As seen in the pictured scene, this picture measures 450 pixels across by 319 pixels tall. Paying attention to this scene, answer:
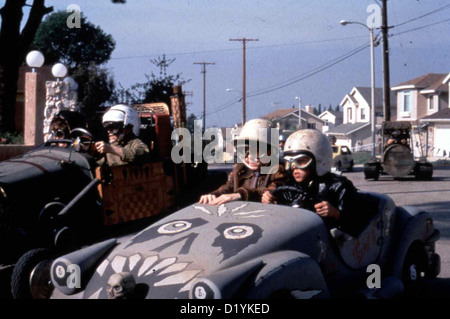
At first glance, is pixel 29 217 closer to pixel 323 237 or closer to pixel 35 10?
pixel 323 237

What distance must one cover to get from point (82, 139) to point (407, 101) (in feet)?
171

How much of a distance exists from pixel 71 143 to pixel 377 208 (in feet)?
13.2

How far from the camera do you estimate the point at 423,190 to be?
19641mm

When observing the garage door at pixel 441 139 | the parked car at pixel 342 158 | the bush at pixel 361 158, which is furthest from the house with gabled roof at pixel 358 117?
the parked car at pixel 342 158

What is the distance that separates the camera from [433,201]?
1603 cm

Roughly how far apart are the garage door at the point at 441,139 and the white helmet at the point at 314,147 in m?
45.8

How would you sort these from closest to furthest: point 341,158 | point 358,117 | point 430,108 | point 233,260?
point 233,260
point 341,158
point 430,108
point 358,117

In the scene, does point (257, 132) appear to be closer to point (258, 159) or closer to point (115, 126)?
point (258, 159)

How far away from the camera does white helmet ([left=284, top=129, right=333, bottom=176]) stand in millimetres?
4926

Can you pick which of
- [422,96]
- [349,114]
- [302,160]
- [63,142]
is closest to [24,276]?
[302,160]

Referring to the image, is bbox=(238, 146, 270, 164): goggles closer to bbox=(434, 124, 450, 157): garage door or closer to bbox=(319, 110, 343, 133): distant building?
bbox=(434, 124, 450, 157): garage door

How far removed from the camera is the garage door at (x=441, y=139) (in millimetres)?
48469

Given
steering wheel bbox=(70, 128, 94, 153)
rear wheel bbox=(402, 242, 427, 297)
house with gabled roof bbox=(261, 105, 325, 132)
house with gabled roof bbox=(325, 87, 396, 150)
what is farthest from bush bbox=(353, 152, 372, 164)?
rear wheel bbox=(402, 242, 427, 297)

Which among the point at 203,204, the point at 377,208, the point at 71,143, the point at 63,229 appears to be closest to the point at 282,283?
the point at 203,204
